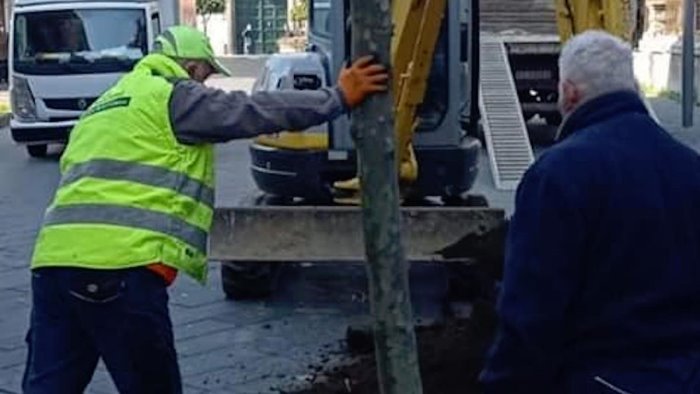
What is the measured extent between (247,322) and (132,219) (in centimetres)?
473

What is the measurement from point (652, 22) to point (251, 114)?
32566mm

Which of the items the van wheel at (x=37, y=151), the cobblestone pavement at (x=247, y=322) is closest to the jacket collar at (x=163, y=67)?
the cobblestone pavement at (x=247, y=322)

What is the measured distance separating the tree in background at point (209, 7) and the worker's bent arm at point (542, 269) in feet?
149

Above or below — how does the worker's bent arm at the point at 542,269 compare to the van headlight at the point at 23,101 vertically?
above

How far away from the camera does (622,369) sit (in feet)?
12.4

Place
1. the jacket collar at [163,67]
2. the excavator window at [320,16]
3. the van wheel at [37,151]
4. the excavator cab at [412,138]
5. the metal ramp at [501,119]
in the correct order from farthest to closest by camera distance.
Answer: the van wheel at [37,151], the metal ramp at [501,119], the excavator window at [320,16], the excavator cab at [412,138], the jacket collar at [163,67]

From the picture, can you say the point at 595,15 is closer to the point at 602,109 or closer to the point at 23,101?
the point at 602,109

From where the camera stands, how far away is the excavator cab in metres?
9.98

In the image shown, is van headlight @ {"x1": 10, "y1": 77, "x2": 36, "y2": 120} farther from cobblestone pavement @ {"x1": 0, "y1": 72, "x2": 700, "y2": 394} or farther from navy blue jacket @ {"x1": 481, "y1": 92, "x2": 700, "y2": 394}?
navy blue jacket @ {"x1": 481, "y1": 92, "x2": 700, "y2": 394}

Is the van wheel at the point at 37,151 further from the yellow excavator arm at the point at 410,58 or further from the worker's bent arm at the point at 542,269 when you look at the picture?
the worker's bent arm at the point at 542,269

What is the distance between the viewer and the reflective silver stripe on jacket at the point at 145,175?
16.7ft

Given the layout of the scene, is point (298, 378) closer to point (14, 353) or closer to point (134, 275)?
point (14, 353)

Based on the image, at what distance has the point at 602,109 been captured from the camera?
387 cm

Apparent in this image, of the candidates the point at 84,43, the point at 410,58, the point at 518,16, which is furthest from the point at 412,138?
the point at 518,16
